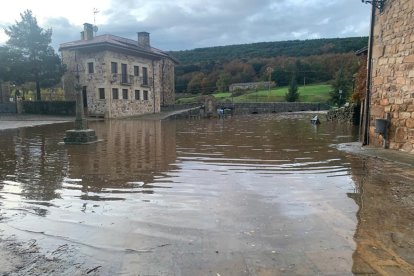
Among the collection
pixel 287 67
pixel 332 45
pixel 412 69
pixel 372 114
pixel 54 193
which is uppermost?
pixel 332 45

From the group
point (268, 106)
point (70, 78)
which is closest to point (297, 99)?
point (268, 106)

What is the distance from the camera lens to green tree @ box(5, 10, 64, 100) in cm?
3475

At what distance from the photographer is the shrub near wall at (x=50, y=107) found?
108 ft

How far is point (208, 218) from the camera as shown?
443cm

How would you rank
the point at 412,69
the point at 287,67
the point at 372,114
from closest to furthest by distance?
the point at 412,69 < the point at 372,114 < the point at 287,67

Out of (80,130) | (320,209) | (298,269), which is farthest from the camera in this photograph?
(80,130)

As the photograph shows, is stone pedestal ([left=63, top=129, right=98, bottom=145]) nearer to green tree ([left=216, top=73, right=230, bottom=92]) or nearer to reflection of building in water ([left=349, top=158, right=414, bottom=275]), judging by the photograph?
reflection of building in water ([left=349, top=158, right=414, bottom=275])

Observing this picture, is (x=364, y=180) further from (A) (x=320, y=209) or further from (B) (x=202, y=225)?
(B) (x=202, y=225)

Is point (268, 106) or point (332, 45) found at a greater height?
point (332, 45)

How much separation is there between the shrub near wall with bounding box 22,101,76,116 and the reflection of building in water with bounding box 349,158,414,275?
30396 millimetres

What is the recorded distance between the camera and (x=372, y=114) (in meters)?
10.5

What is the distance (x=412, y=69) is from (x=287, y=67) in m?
65.9

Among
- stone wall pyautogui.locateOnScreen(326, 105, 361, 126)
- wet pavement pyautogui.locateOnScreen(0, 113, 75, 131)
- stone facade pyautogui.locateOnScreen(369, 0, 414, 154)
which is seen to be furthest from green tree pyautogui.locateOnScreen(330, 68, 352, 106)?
stone facade pyautogui.locateOnScreen(369, 0, 414, 154)

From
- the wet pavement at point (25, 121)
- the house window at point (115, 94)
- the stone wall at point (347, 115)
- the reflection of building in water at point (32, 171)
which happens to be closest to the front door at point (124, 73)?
the house window at point (115, 94)
